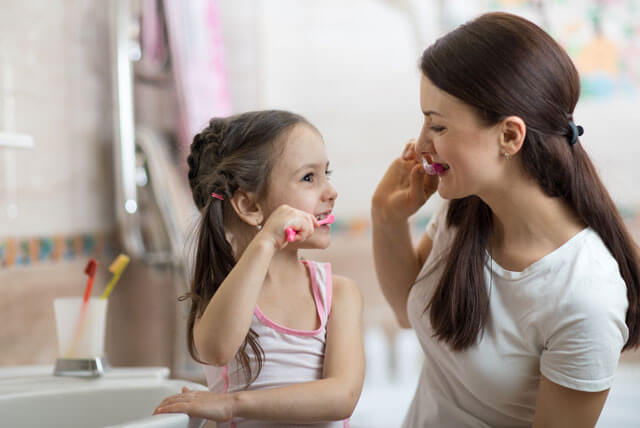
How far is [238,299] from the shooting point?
0.84 m

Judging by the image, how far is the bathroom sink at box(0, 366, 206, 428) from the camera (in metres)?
0.90

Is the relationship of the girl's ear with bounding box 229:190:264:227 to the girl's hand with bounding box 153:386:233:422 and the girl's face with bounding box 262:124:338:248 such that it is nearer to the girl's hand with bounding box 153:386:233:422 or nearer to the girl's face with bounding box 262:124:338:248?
the girl's face with bounding box 262:124:338:248

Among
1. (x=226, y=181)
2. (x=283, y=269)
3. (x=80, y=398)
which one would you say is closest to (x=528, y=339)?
(x=283, y=269)

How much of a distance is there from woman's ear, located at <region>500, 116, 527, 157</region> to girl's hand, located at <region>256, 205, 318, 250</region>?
0.30m

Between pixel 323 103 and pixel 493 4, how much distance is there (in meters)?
0.72

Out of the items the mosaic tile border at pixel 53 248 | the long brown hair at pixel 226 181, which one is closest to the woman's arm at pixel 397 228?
the long brown hair at pixel 226 181

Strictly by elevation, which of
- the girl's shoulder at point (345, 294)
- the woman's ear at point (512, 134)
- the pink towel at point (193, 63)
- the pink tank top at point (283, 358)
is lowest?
the pink tank top at point (283, 358)

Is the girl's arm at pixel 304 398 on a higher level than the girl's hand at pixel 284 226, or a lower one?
lower

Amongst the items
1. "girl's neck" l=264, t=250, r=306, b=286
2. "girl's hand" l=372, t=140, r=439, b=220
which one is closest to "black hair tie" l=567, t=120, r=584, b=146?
"girl's hand" l=372, t=140, r=439, b=220

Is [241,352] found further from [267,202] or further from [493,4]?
[493,4]

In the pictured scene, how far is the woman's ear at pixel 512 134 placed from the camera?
0.89 metres

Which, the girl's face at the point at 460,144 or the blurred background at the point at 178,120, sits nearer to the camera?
the girl's face at the point at 460,144

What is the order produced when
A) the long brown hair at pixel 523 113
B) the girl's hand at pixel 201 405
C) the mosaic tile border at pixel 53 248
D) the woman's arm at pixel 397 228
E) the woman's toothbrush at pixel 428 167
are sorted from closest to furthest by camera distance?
the girl's hand at pixel 201 405 → the long brown hair at pixel 523 113 → the woman's toothbrush at pixel 428 167 → the woman's arm at pixel 397 228 → the mosaic tile border at pixel 53 248

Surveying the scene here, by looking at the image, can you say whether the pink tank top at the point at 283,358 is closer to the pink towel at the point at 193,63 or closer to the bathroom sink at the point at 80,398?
Answer: the bathroom sink at the point at 80,398
